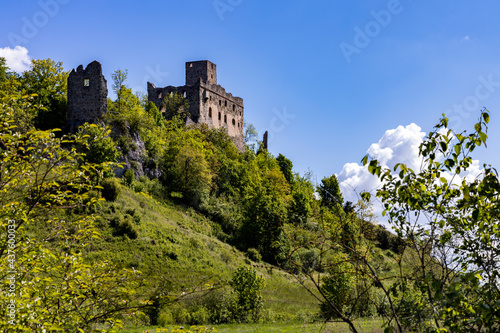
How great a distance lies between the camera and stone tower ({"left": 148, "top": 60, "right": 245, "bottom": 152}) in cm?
6059

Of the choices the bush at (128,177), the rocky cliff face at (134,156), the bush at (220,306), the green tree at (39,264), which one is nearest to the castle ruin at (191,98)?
the rocky cliff face at (134,156)

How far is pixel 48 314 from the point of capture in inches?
214

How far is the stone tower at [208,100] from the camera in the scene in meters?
60.6

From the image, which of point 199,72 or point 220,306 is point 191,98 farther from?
point 220,306

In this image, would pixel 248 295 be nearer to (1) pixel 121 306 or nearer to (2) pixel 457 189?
(1) pixel 121 306

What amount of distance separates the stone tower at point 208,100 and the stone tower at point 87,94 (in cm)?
1906

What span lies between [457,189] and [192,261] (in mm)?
26613

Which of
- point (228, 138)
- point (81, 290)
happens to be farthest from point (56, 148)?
point (228, 138)

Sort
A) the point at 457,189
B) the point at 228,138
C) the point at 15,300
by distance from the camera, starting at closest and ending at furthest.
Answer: the point at 457,189 → the point at 15,300 → the point at 228,138

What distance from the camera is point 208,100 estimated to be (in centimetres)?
6281

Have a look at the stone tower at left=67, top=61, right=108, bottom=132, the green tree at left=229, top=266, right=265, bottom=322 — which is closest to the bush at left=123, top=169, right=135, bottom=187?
the stone tower at left=67, top=61, right=108, bottom=132

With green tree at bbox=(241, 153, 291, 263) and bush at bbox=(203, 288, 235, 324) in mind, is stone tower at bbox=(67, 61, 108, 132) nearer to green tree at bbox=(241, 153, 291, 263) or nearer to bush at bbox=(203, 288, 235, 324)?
green tree at bbox=(241, 153, 291, 263)

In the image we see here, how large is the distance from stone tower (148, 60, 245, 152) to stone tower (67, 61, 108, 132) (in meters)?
19.1

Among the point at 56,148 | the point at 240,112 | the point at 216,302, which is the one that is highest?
the point at 240,112
